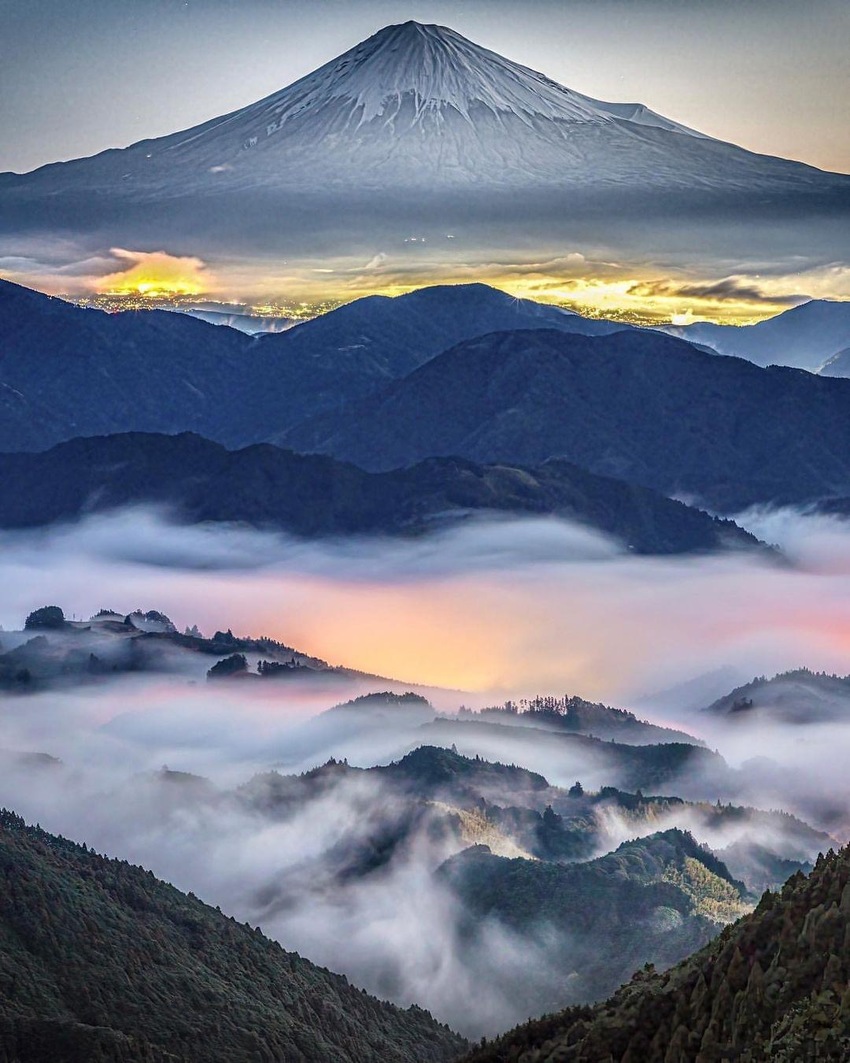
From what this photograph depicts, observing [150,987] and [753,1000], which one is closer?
[753,1000]

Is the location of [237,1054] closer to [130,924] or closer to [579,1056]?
[130,924]

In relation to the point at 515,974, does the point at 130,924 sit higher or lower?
higher

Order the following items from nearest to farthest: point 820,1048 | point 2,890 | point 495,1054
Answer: point 820,1048 < point 495,1054 < point 2,890

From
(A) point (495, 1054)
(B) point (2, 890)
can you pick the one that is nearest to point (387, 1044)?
(B) point (2, 890)

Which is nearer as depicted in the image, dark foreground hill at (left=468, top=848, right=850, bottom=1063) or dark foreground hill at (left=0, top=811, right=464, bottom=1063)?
dark foreground hill at (left=468, top=848, right=850, bottom=1063)

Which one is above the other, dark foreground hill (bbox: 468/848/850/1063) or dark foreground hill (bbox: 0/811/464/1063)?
dark foreground hill (bbox: 468/848/850/1063)
